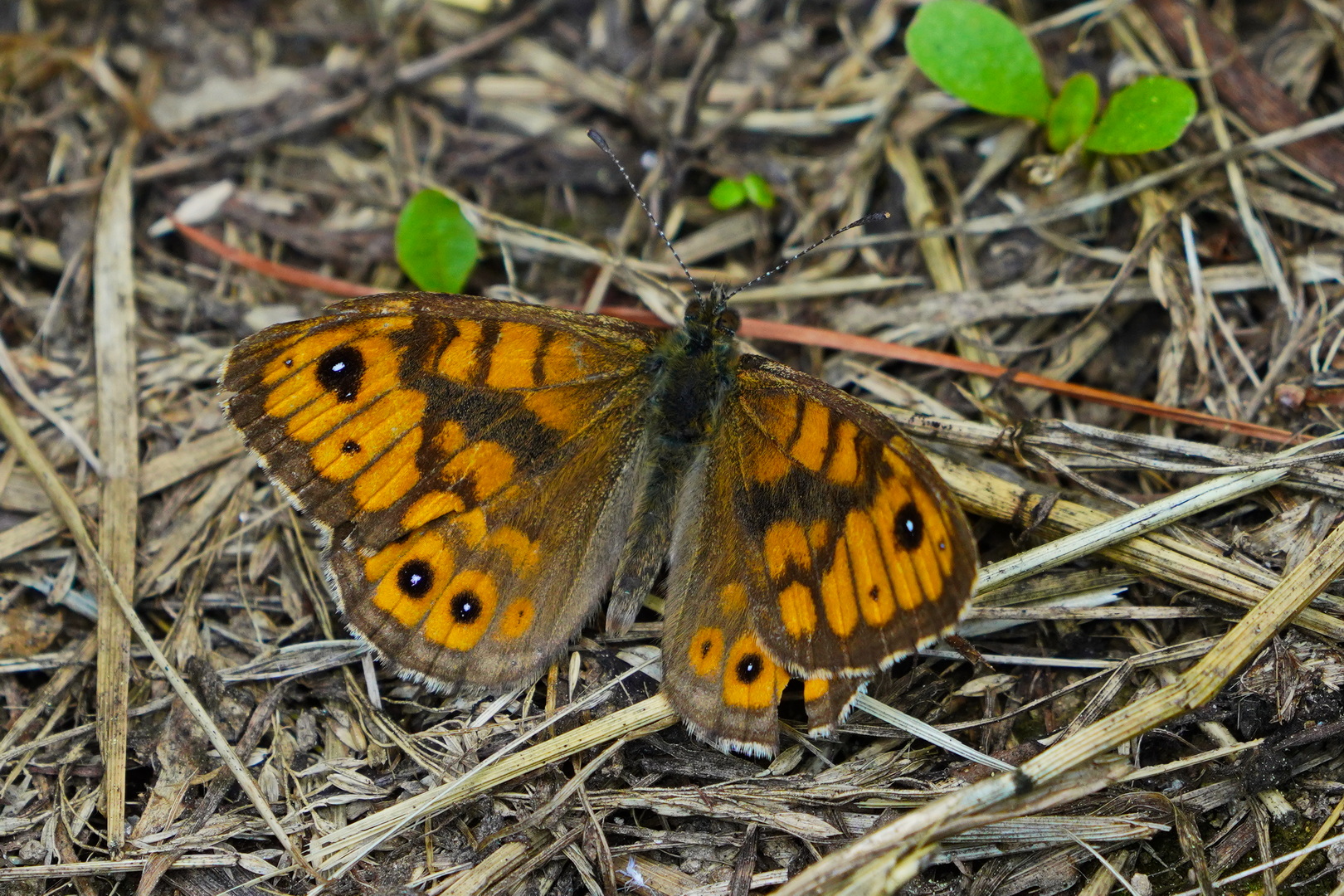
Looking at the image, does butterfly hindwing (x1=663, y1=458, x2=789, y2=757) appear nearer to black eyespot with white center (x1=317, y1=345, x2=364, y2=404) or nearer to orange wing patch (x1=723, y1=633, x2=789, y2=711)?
orange wing patch (x1=723, y1=633, x2=789, y2=711)

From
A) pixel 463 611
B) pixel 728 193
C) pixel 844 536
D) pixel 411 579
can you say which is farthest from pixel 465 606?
pixel 728 193

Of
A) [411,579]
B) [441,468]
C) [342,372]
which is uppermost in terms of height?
[342,372]

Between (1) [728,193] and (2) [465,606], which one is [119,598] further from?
(1) [728,193]

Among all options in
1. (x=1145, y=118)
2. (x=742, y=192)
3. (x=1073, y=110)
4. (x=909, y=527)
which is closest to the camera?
(x=909, y=527)

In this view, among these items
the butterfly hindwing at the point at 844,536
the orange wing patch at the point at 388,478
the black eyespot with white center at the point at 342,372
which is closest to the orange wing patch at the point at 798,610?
the butterfly hindwing at the point at 844,536

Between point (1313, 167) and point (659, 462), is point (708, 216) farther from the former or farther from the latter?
point (1313, 167)

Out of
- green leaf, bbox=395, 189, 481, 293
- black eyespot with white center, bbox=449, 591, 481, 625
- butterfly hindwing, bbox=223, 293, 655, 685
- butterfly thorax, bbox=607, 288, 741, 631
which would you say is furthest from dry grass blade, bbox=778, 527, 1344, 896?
green leaf, bbox=395, 189, 481, 293

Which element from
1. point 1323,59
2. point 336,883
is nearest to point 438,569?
point 336,883

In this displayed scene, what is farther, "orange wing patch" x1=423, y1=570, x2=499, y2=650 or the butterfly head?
the butterfly head
